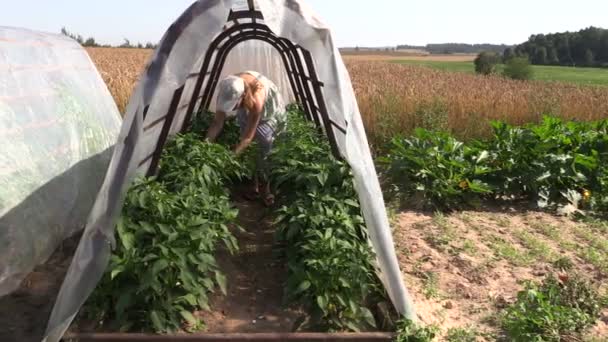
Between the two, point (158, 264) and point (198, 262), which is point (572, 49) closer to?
point (198, 262)

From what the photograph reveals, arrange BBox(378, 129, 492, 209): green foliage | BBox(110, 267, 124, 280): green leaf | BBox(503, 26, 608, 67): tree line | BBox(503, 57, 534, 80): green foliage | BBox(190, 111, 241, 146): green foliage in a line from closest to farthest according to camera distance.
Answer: BBox(110, 267, 124, 280): green leaf
BBox(378, 129, 492, 209): green foliage
BBox(190, 111, 241, 146): green foliage
BBox(503, 57, 534, 80): green foliage
BBox(503, 26, 608, 67): tree line

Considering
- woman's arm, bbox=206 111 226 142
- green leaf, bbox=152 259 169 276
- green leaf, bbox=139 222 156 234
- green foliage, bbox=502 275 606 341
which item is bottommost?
green foliage, bbox=502 275 606 341

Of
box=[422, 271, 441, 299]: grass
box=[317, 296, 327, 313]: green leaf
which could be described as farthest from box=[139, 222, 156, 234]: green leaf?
box=[422, 271, 441, 299]: grass

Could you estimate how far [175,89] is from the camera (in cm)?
350

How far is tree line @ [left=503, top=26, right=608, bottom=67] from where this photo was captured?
6594 centimetres

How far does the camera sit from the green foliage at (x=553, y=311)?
3408 mm

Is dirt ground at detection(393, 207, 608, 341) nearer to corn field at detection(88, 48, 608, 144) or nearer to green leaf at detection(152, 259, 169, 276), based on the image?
green leaf at detection(152, 259, 169, 276)

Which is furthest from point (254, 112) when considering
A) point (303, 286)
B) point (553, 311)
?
point (553, 311)

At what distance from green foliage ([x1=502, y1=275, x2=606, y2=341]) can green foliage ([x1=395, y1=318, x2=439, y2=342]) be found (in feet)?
1.79

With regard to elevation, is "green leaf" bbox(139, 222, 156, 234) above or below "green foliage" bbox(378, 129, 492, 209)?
above

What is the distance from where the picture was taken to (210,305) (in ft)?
12.0

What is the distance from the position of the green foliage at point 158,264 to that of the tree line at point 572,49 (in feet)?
223

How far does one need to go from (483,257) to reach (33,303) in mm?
3603

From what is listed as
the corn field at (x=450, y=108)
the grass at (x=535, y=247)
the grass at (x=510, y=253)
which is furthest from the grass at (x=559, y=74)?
the grass at (x=510, y=253)
